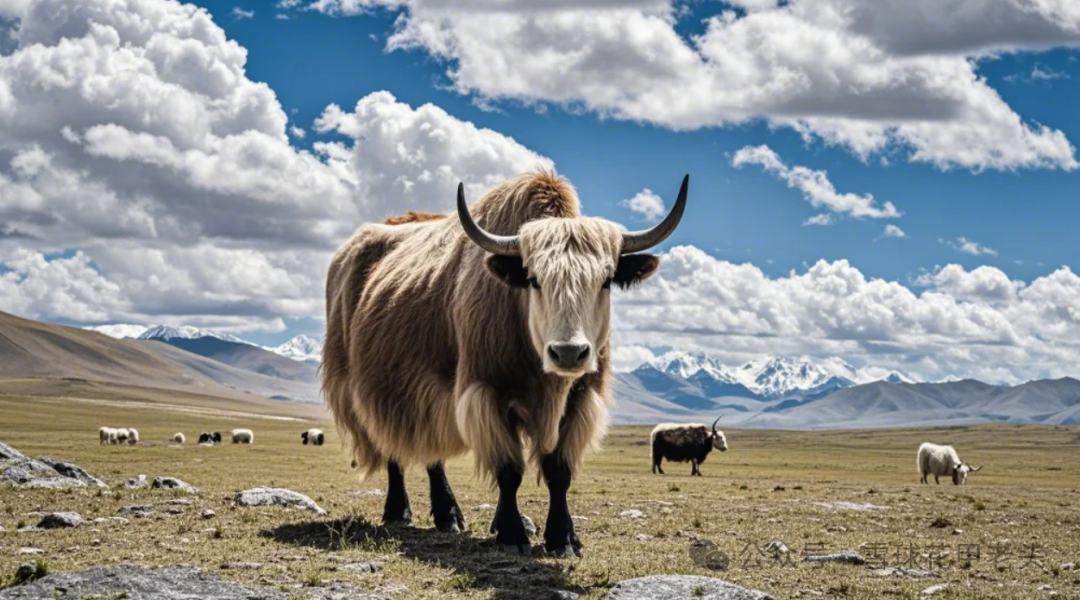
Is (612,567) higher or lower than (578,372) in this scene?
lower

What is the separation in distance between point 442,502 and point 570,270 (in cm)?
463

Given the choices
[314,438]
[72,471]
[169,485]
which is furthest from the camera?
[314,438]

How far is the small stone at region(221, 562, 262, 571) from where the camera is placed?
8.46 meters

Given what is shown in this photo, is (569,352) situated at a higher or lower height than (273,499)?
higher

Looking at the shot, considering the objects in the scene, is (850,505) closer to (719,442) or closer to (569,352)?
(569,352)

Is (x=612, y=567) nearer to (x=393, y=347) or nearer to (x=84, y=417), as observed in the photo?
(x=393, y=347)

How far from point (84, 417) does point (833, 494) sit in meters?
158

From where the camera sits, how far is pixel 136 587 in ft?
23.1

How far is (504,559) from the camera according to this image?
9.55 meters

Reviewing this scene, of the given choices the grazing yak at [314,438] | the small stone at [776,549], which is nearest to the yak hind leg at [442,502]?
the small stone at [776,549]

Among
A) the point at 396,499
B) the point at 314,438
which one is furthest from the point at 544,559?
the point at 314,438

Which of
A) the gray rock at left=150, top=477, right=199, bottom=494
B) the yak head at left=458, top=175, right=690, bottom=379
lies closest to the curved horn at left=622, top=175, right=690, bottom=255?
the yak head at left=458, top=175, right=690, bottom=379

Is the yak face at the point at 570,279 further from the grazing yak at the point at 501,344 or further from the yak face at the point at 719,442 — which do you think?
the yak face at the point at 719,442

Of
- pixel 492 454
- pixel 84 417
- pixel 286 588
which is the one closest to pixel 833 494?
pixel 492 454
